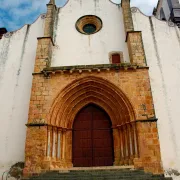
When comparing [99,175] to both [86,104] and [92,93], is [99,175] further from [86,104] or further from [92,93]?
[92,93]

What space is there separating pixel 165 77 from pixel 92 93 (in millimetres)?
3308

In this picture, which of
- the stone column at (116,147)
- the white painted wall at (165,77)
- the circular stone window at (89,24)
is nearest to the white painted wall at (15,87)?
the circular stone window at (89,24)

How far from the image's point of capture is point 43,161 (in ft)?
23.6

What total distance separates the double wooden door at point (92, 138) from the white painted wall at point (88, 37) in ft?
7.94

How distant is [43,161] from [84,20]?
7.26 meters

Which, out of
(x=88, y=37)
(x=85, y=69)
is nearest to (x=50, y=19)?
(x=88, y=37)

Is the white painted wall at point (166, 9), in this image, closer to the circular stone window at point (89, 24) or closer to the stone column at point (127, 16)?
the stone column at point (127, 16)

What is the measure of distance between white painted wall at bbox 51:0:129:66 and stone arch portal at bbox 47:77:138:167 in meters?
1.52

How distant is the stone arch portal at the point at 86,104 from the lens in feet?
25.7

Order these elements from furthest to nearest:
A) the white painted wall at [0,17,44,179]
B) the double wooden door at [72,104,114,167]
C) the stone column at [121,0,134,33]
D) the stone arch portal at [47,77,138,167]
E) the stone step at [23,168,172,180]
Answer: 1. the stone column at [121,0,134,33]
2. the white painted wall at [0,17,44,179]
3. the double wooden door at [72,104,114,167]
4. the stone arch portal at [47,77,138,167]
5. the stone step at [23,168,172,180]

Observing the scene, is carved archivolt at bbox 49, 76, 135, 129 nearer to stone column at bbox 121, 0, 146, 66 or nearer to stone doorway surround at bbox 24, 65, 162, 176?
stone doorway surround at bbox 24, 65, 162, 176

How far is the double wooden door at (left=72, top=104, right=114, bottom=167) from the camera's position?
27.3ft

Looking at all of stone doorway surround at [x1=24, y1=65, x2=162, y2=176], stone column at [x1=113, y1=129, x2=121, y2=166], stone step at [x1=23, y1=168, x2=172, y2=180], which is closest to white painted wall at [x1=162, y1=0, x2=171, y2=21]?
stone doorway surround at [x1=24, y1=65, x2=162, y2=176]

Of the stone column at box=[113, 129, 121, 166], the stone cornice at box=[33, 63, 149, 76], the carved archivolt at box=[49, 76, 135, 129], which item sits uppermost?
the stone cornice at box=[33, 63, 149, 76]
